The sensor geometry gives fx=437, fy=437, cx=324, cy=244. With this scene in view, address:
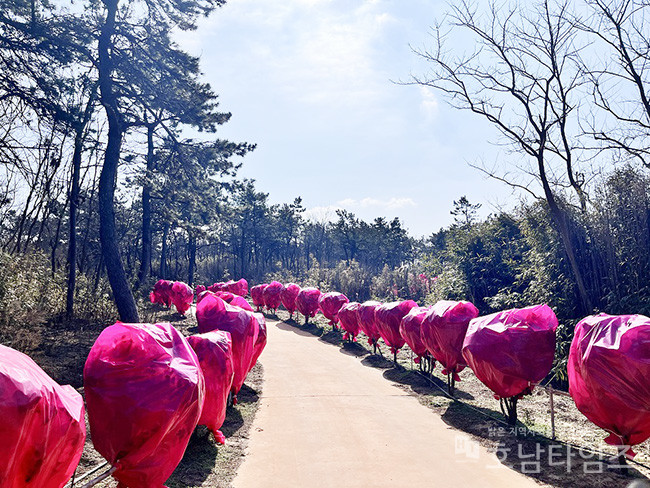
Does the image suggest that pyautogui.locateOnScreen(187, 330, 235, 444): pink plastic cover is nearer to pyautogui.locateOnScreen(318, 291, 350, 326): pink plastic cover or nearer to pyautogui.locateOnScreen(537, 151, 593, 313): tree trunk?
pyautogui.locateOnScreen(537, 151, 593, 313): tree trunk

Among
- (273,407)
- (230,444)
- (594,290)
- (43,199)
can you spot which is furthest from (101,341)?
(43,199)

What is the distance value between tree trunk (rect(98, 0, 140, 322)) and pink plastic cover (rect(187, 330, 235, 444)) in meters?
8.07

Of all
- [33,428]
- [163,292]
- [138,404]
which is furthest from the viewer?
[163,292]

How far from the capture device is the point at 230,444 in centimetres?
661

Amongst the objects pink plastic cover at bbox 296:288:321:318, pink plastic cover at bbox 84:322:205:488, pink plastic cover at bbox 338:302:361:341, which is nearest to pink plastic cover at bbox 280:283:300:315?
pink plastic cover at bbox 296:288:321:318

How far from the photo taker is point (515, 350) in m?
6.59

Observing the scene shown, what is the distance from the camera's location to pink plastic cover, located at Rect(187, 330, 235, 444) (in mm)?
5840

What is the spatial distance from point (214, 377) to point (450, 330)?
485 cm

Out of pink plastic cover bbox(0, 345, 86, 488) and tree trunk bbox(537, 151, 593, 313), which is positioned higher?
tree trunk bbox(537, 151, 593, 313)

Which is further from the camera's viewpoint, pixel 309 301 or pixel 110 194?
pixel 309 301

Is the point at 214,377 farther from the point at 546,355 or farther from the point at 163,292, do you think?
the point at 163,292

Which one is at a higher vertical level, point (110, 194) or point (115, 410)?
point (110, 194)

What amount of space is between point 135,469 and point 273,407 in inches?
200

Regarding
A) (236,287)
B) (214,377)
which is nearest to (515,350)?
(214,377)
